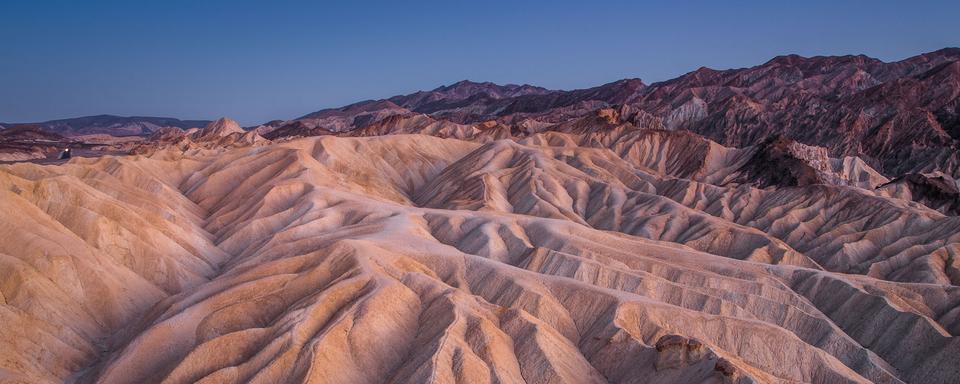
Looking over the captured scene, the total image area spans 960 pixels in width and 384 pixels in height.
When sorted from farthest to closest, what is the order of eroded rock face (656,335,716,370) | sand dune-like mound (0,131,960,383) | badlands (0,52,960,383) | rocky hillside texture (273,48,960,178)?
rocky hillside texture (273,48,960,178) → badlands (0,52,960,383) → sand dune-like mound (0,131,960,383) → eroded rock face (656,335,716,370)

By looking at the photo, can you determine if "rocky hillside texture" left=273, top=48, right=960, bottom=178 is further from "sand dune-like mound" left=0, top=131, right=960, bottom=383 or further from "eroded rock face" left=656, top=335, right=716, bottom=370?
"eroded rock face" left=656, top=335, right=716, bottom=370

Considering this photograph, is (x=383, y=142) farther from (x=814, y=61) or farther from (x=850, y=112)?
(x=814, y=61)

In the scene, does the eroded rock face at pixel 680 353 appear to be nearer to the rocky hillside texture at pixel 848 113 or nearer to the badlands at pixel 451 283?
the badlands at pixel 451 283

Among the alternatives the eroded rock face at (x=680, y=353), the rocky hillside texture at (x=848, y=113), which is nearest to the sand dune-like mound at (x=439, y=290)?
the eroded rock face at (x=680, y=353)

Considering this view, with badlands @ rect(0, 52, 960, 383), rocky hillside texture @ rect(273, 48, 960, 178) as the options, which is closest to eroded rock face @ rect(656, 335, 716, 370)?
badlands @ rect(0, 52, 960, 383)

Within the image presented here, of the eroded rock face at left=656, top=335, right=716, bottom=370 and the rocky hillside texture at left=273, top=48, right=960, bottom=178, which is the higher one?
the eroded rock face at left=656, top=335, right=716, bottom=370

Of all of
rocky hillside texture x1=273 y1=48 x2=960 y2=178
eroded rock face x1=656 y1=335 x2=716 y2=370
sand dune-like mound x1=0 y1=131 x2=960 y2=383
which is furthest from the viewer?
rocky hillside texture x1=273 y1=48 x2=960 y2=178

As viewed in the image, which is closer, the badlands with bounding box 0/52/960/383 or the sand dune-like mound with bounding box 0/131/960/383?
the sand dune-like mound with bounding box 0/131/960/383
